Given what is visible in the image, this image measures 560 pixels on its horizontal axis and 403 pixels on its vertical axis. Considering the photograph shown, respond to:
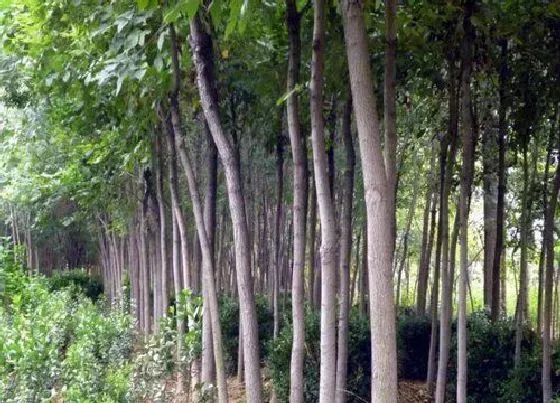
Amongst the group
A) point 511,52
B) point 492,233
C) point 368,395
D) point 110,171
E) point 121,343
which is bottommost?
point 368,395

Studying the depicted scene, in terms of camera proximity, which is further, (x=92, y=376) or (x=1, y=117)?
(x=1, y=117)

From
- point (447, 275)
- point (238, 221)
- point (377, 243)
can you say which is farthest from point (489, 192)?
point (377, 243)

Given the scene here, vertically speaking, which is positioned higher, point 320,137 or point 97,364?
point 320,137

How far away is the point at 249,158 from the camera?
8711mm

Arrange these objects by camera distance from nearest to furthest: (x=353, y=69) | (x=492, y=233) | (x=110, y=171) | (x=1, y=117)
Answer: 1. (x=353, y=69)
2. (x=110, y=171)
3. (x=492, y=233)
4. (x=1, y=117)

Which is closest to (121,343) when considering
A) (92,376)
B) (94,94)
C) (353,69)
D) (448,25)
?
(92,376)

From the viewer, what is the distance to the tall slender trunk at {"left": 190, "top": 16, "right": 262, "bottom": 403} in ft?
12.7

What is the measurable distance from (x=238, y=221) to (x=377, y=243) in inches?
63.2

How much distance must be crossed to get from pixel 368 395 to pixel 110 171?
420 centimetres

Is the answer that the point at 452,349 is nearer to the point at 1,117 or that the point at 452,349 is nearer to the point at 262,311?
the point at 262,311

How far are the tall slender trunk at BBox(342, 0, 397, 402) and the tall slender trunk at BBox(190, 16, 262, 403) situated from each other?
5.00ft

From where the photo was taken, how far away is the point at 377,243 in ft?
7.89

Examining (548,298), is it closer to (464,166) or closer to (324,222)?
(464,166)

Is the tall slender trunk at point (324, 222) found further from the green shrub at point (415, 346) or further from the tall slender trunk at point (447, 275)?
the green shrub at point (415, 346)
